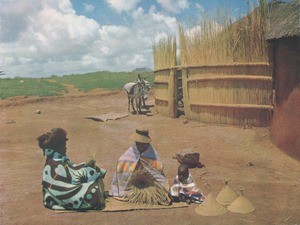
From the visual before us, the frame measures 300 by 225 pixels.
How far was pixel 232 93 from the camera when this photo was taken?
11742 millimetres

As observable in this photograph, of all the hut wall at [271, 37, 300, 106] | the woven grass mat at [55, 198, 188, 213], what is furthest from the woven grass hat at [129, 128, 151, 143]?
the hut wall at [271, 37, 300, 106]

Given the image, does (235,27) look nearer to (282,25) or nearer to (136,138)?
(282,25)

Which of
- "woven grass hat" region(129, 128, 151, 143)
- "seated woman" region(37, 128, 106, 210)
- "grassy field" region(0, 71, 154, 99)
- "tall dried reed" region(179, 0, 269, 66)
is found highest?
"tall dried reed" region(179, 0, 269, 66)

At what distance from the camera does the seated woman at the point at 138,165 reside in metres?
6.11

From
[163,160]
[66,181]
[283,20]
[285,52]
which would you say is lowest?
[163,160]

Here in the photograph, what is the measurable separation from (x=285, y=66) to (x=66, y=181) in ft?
19.9

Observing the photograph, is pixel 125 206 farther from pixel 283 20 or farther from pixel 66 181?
pixel 283 20

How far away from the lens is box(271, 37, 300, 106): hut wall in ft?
29.2

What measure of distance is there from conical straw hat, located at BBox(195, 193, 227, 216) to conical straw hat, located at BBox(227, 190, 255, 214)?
0.41ft

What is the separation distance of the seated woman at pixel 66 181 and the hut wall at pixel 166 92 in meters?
8.53

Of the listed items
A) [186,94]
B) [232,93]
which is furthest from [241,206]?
[186,94]

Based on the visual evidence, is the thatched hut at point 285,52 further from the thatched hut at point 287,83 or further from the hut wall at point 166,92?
the hut wall at point 166,92

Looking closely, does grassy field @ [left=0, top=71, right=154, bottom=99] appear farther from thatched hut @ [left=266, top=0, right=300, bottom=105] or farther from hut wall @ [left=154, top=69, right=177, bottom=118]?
thatched hut @ [left=266, top=0, right=300, bottom=105]

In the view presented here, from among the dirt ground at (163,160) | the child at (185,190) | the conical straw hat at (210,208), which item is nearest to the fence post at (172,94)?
the dirt ground at (163,160)
